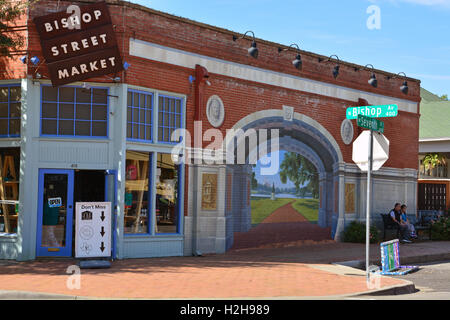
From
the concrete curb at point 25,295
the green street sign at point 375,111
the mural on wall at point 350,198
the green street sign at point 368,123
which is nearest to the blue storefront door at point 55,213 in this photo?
the concrete curb at point 25,295

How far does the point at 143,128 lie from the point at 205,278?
4992 mm

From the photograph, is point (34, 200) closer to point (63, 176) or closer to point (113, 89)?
point (63, 176)

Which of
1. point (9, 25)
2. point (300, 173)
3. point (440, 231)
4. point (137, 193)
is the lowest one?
point (440, 231)

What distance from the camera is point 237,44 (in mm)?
16734

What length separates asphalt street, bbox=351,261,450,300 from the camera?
32.5ft

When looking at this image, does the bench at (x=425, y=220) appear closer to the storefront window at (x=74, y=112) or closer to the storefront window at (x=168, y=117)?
the storefront window at (x=168, y=117)

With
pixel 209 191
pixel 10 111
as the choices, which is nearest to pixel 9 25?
pixel 10 111

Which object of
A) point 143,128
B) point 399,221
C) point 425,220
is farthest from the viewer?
point 425,220

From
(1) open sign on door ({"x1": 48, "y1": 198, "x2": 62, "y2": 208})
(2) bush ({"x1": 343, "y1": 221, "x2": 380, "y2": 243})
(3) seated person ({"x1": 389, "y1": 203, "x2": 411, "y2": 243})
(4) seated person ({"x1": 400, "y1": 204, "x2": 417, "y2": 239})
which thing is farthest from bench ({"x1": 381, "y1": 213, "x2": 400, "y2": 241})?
(1) open sign on door ({"x1": 48, "y1": 198, "x2": 62, "y2": 208})

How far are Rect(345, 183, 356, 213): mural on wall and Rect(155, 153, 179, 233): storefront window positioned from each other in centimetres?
705

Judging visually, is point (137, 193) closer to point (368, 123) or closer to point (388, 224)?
point (368, 123)

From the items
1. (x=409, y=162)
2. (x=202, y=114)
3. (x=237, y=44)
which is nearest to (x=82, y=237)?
(x=202, y=114)

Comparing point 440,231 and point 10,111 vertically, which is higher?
point 10,111

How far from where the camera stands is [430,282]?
12.3m
